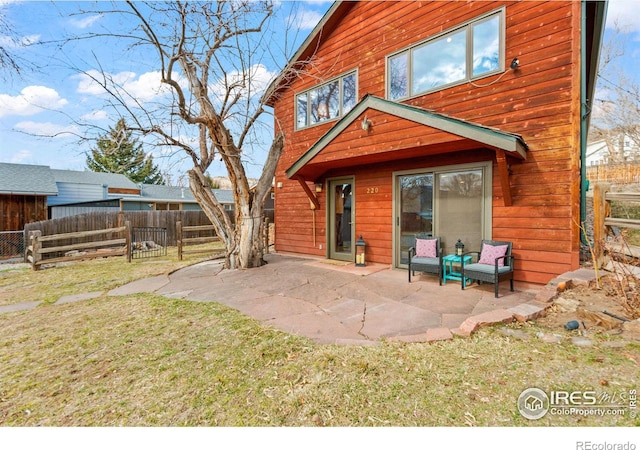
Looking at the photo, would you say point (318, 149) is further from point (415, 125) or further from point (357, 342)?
point (357, 342)

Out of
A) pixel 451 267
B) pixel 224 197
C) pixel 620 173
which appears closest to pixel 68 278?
pixel 451 267

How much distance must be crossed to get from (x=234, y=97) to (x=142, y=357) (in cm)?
553

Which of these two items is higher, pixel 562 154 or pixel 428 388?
pixel 562 154

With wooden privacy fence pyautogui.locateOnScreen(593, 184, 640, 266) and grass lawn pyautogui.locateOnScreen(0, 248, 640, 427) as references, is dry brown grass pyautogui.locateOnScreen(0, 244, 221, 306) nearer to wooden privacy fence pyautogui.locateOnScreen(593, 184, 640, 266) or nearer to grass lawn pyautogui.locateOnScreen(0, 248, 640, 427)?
grass lawn pyautogui.locateOnScreen(0, 248, 640, 427)

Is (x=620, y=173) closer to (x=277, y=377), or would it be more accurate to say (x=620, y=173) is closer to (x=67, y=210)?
(x=277, y=377)

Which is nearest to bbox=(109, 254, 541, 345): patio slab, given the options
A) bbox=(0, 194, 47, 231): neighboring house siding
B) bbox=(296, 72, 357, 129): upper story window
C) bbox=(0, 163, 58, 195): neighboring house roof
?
bbox=(296, 72, 357, 129): upper story window

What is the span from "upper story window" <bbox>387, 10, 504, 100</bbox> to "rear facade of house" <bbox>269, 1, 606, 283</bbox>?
20mm

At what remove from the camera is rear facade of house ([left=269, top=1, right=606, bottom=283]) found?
4.44 meters

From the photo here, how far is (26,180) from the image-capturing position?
14.4 m

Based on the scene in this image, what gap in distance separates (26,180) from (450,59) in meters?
19.0

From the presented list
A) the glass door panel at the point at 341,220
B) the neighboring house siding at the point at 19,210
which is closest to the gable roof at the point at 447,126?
the glass door panel at the point at 341,220

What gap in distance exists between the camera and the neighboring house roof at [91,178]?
1943 centimetres

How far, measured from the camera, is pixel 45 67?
4.87m
